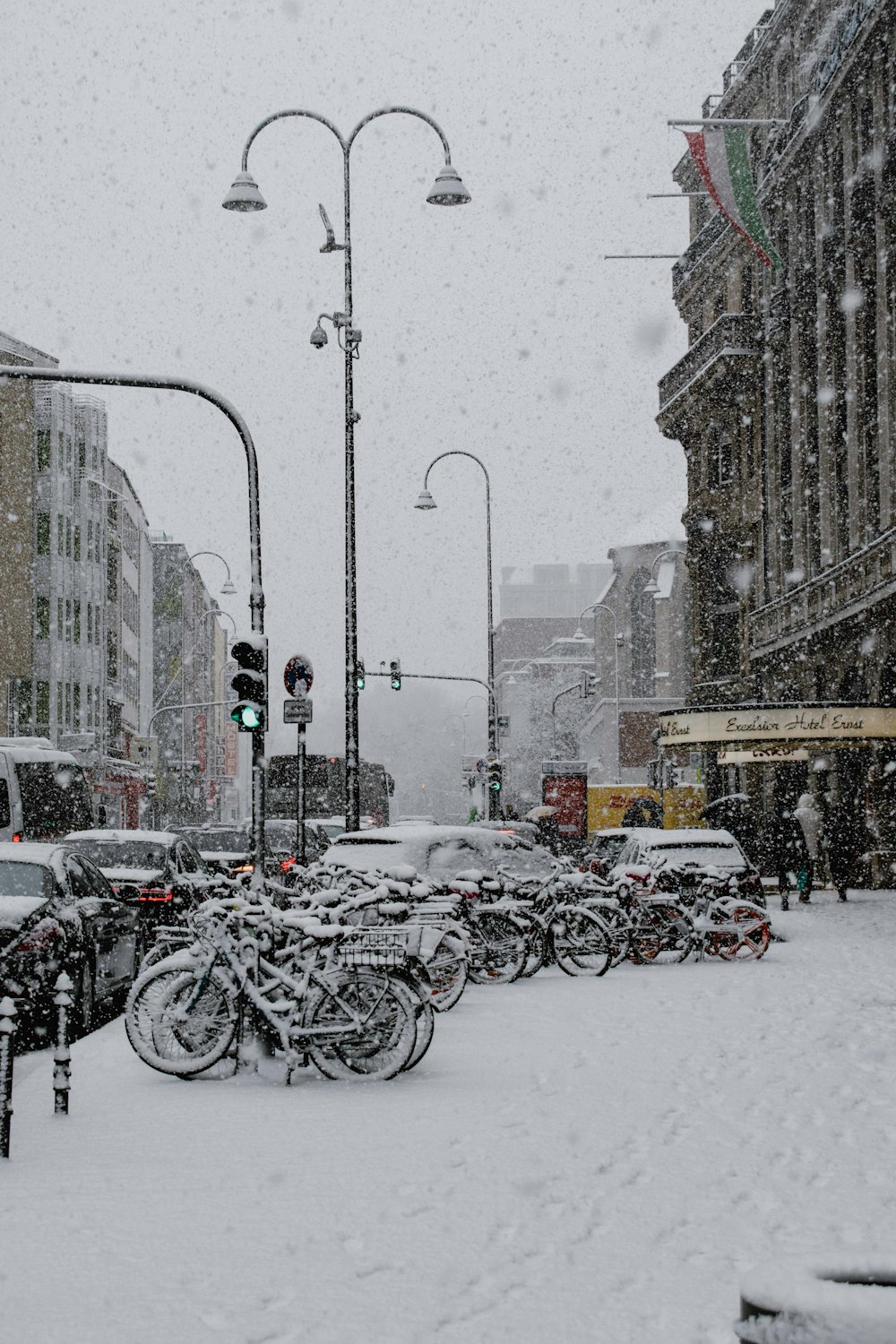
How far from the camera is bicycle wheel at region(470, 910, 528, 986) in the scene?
56.1 feet

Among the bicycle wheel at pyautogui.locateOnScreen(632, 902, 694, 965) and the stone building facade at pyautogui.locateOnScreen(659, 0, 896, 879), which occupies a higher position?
the stone building facade at pyautogui.locateOnScreen(659, 0, 896, 879)

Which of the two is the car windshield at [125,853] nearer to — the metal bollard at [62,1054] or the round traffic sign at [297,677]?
the round traffic sign at [297,677]

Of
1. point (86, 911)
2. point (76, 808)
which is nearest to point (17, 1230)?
point (86, 911)

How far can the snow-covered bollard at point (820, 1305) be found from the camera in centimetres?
247

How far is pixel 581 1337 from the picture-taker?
208 inches

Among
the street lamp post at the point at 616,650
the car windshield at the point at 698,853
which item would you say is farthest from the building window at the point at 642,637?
the car windshield at the point at 698,853

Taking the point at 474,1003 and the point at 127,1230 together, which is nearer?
the point at 127,1230

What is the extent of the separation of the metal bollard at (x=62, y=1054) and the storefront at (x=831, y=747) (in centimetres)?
2497

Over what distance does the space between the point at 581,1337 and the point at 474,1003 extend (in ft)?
33.1

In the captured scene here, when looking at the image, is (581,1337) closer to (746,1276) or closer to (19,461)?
(746,1276)

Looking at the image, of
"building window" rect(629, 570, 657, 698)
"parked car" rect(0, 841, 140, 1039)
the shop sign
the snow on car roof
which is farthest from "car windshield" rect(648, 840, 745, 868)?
"building window" rect(629, 570, 657, 698)

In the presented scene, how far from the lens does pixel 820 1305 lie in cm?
250

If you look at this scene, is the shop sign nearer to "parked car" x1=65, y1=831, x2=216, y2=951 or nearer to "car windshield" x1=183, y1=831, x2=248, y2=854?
"car windshield" x1=183, y1=831, x2=248, y2=854

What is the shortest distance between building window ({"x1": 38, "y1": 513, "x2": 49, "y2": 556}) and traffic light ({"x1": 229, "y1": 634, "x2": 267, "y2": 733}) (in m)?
56.8
